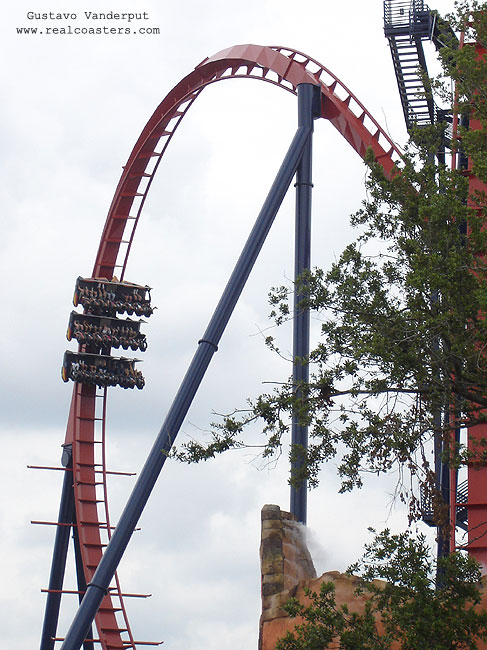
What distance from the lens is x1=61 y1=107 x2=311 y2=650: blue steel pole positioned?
1614 cm

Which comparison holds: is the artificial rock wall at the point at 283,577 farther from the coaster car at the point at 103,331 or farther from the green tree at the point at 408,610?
the coaster car at the point at 103,331

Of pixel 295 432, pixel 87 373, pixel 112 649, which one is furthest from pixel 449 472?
pixel 87 373

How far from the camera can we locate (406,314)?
10.3 metres

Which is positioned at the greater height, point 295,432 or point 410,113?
point 410,113

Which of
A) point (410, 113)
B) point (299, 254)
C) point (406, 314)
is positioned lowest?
point (406, 314)

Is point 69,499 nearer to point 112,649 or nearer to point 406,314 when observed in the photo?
point 112,649

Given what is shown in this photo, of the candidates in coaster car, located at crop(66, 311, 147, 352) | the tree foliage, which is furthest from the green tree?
coaster car, located at crop(66, 311, 147, 352)

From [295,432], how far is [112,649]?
920 cm

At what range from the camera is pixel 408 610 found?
9.52m

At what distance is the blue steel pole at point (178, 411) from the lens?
16.1 metres

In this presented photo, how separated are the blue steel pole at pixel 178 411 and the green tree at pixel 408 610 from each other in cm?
607

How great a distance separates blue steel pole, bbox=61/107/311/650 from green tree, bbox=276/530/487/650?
6.07m

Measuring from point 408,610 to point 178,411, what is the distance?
703 centimetres

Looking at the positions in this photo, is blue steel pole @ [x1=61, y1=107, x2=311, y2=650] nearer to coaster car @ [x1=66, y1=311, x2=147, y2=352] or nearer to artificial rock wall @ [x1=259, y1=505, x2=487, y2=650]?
artificial rock wall @ [x1=259, y1=505, x2=487, y2=650]
